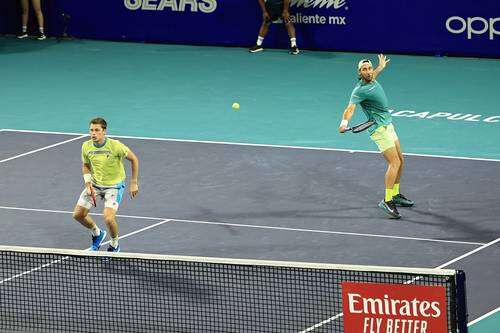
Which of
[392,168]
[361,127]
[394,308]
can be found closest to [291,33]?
[392,168]

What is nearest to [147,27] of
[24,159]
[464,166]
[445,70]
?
[445,70]

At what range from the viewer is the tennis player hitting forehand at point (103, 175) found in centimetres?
1756

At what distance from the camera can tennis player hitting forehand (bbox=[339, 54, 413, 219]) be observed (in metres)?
19.7

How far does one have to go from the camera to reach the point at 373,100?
65.1 ft

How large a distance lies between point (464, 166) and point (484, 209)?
2.65 m

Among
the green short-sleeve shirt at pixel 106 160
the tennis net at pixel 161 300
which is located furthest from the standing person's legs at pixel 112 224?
the tennis net at pixel 161 300

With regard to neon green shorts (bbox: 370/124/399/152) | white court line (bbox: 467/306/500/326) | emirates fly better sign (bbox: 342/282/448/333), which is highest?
emirates fly better sign (bbox: 342/282/448/333)

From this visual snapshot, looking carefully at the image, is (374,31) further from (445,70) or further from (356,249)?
(356,249)

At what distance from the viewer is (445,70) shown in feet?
101

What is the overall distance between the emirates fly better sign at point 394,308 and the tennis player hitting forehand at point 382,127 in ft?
26.5

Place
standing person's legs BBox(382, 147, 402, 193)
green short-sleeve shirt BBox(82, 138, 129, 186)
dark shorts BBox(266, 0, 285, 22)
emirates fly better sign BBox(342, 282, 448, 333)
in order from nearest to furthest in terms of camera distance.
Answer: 1. emirates fly better sign BBox(342, 282, 448, 333)
2. green short-sleeve shirt BBox(82, 138, 129, 186)
3. standing person's legs BBox(382, 147, 402, 193)
4. dark shorts BBox(266, 0, 285, 22)

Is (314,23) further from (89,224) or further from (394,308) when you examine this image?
(394,308)

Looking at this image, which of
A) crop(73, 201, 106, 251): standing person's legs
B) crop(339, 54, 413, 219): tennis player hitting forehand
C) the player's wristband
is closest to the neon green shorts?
crop(339, 54, 413, 219): tennis player hitting forehand

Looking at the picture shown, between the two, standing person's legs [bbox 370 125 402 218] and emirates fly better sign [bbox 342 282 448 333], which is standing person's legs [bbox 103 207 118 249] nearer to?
standing person's legs [bbox 370 125 402 218]
